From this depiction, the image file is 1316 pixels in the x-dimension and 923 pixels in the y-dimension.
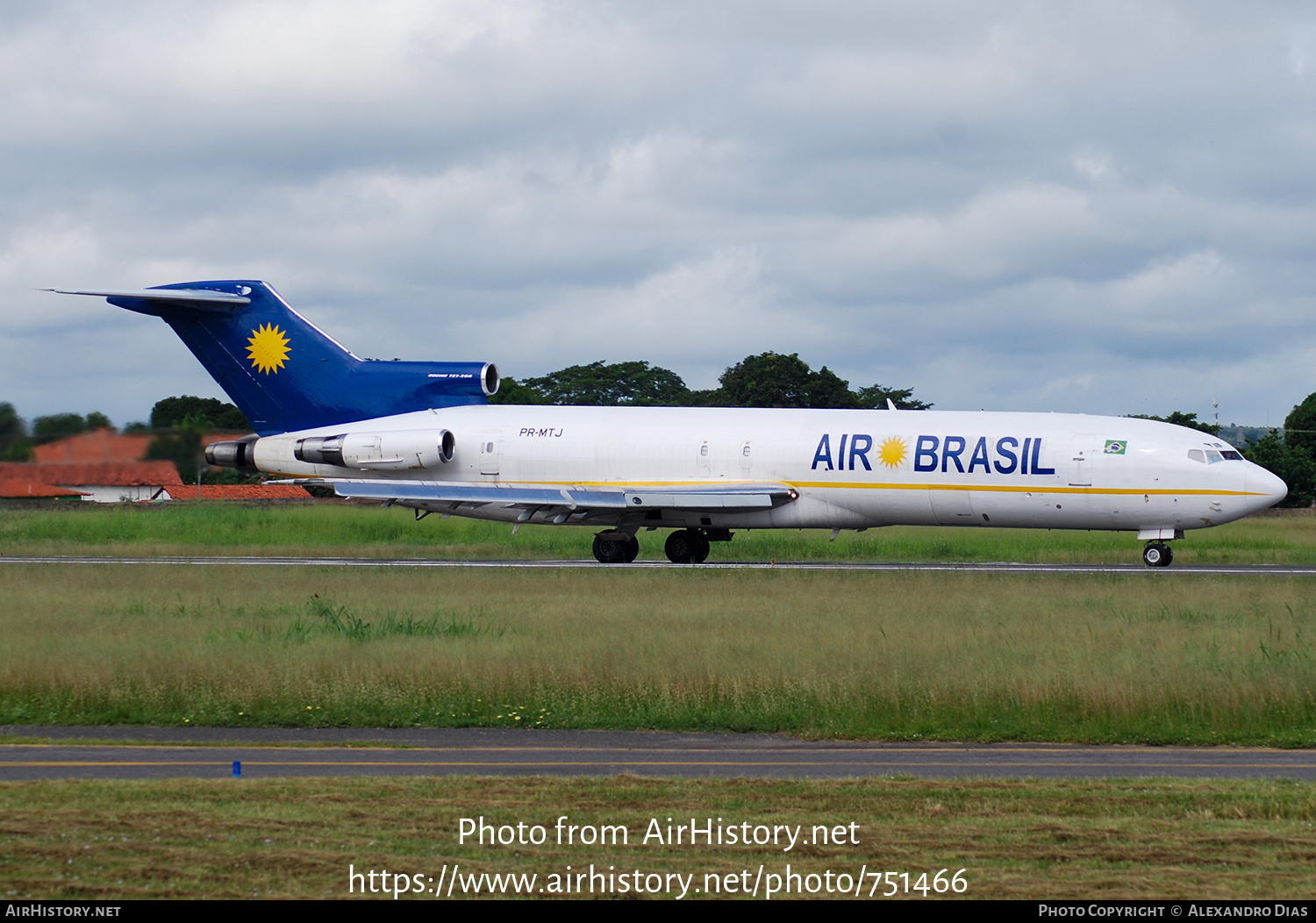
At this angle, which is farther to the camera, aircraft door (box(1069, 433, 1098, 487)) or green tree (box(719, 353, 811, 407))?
green tree (box(719, 353, 811, 407))

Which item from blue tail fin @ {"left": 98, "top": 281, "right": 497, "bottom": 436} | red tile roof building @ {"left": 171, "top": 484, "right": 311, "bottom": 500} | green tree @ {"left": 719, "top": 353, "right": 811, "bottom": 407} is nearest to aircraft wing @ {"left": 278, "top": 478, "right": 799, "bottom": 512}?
blue tail fin @ {"left": 98, "top": 281, "right": 497, "bottom": 436}

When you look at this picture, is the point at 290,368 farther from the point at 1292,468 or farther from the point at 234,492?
the point at 1292,468

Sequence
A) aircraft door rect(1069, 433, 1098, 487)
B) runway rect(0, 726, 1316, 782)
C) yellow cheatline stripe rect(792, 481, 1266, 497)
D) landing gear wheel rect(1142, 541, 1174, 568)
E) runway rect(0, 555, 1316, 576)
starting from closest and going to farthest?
runway rect(0, 726, 1316, 782)
yellow cheatline stripe rect(792, 481, 1266, 497)
runway rect(0, 555, 1316, 576)
aircraft door rect(1069, 433, 1098, 487)
landing gear wheel rect(1142, 541, 1174, 568)

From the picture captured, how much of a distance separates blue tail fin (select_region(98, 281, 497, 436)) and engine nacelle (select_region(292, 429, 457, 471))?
Answer: 143cm

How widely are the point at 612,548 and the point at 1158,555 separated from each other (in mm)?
14262

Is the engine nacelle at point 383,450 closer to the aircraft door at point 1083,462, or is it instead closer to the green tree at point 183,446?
the green tree at point 183,446

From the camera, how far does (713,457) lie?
36.1 metres

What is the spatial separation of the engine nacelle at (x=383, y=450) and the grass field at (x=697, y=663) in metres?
11.8

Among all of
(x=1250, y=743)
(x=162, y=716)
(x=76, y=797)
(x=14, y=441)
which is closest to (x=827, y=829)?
(x=76, y=797)

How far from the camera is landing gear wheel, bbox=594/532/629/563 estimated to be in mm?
36656

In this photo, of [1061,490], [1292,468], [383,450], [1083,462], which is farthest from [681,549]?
[1292,468]

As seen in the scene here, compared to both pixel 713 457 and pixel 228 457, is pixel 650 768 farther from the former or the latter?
pixel 228 457

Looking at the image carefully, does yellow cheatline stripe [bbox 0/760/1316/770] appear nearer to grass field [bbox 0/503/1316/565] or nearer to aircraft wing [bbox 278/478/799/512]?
aircraft wing [bbox 278/478/799/512]

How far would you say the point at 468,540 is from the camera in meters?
47.4
